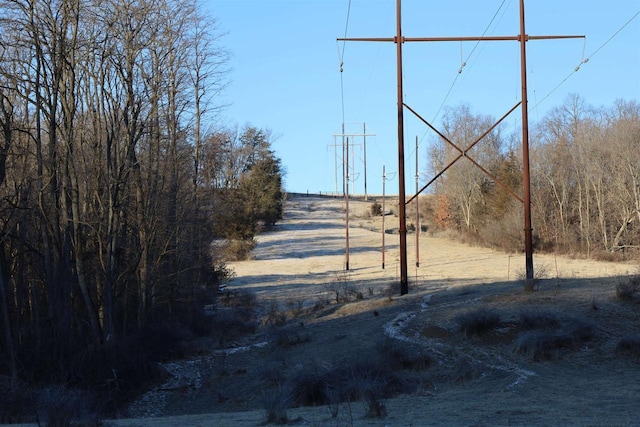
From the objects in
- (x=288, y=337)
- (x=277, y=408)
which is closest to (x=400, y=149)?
(x=288, y=337)

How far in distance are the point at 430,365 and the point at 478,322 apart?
6.76ft

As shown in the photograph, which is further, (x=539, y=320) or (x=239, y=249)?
(x=239, y=249)

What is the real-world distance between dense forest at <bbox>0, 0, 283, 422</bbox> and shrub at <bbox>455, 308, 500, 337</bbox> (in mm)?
7943

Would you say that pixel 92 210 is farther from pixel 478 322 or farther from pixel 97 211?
pixel 478 322

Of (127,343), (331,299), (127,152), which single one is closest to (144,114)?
(127,152)

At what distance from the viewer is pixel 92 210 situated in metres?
23.8

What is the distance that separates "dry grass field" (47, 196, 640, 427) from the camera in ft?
33.0

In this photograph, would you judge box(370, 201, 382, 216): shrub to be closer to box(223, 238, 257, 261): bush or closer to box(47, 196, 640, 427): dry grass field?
box(223, 238, 257, 261): bush

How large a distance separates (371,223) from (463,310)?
7397cm

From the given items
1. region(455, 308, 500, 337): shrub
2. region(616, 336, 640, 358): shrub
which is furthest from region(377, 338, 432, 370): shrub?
region(616, 336, 640, 358): shrub

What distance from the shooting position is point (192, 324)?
28.7 m

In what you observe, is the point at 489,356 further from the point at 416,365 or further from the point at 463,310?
the point at 463,310

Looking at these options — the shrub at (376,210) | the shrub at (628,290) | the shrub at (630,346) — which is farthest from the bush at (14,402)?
the shrub at (376,210)

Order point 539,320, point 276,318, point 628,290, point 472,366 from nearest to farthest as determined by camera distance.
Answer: point 472,366, point 539,320, point 628,290, point 276,318
